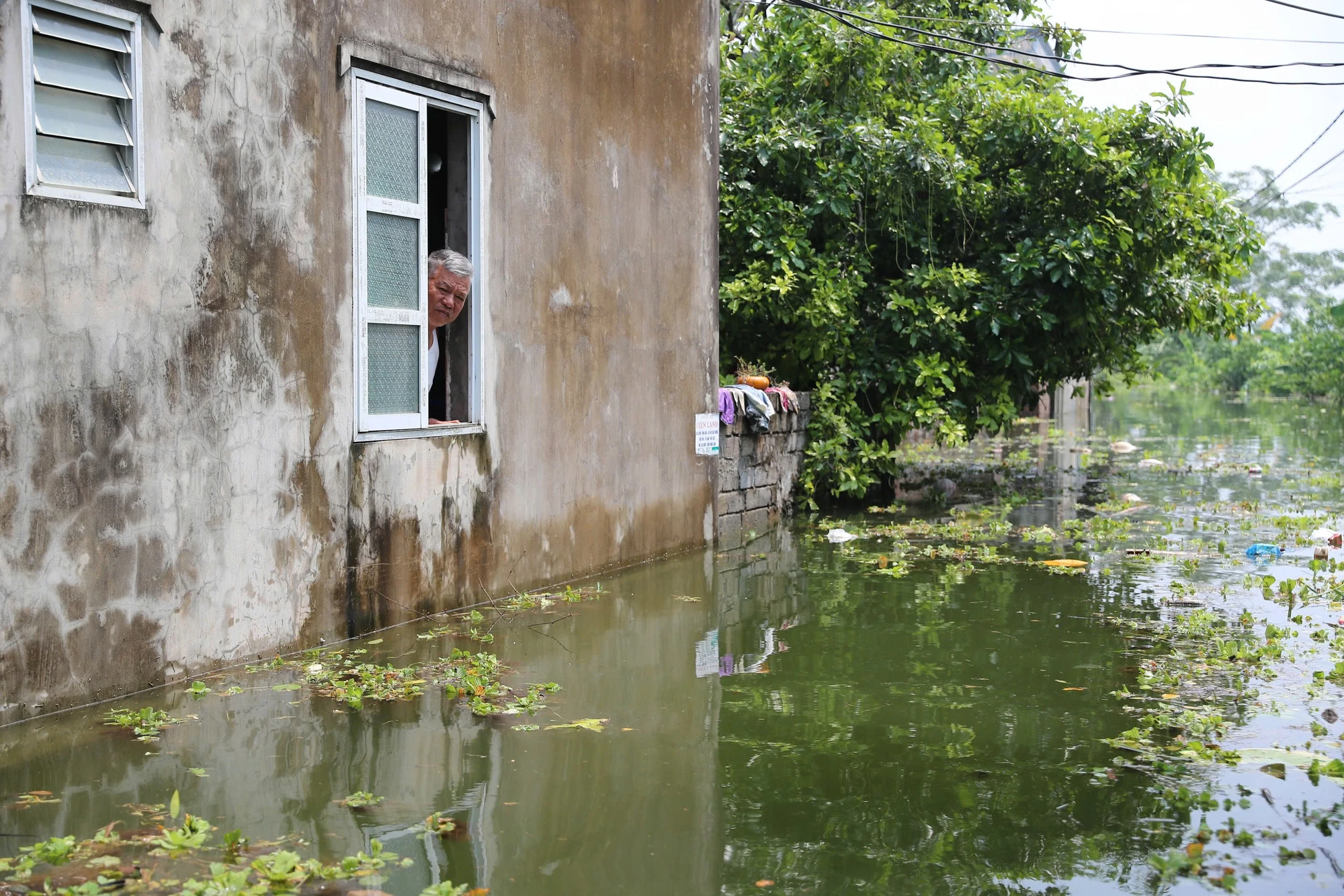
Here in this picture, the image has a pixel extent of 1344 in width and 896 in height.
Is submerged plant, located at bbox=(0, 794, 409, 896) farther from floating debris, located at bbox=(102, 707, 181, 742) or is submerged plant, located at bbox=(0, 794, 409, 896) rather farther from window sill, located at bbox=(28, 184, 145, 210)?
window sill, located at bbox=(28, 184, 145, 210)

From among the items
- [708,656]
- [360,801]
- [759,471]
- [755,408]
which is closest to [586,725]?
[360,801]

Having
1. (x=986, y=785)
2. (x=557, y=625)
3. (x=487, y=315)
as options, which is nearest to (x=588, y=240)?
(x=487, y=315)

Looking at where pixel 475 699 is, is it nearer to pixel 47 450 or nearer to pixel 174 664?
pixel 174 664

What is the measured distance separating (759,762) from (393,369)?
3.24 meters

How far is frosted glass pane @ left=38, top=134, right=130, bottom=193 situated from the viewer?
4.65m

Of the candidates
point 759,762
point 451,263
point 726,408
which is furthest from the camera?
point 726,408

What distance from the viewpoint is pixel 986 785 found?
427 cm

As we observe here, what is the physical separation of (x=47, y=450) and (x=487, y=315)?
116 inches

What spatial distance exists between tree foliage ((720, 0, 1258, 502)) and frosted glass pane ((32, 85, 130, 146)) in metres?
7.29

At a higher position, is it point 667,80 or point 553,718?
point 667,80

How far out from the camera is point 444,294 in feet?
22.7

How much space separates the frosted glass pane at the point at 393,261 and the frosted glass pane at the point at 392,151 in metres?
0.15

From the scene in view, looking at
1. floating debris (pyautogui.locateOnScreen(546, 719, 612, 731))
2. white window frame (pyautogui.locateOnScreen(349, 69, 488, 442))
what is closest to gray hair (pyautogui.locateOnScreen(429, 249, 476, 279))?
white window frame (pyautogui.locateOnScreen(349, 69, 488, 442))

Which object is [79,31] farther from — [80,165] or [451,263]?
[451,263]
